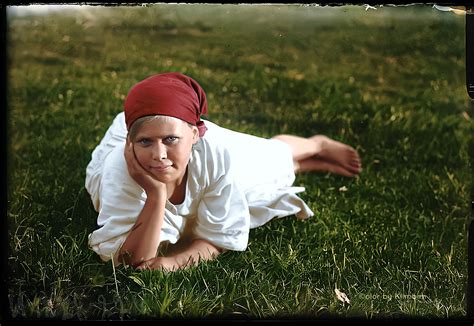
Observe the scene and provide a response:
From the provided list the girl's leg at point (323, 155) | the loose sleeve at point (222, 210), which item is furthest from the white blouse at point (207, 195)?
the girl's leg at point (323, 155)

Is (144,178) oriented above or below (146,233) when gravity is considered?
above

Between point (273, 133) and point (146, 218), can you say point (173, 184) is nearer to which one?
point (146, 218)

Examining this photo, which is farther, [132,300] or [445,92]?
[445,92]

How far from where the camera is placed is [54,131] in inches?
121

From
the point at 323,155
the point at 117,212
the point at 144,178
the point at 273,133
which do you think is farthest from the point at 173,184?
the point at 323,155

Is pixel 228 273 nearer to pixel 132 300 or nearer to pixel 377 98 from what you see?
pixel 132 300

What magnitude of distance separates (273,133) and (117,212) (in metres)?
0.67

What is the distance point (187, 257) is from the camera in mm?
2891

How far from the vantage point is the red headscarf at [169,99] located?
2812 millimetres

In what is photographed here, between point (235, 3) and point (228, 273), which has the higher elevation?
point (235, 3)

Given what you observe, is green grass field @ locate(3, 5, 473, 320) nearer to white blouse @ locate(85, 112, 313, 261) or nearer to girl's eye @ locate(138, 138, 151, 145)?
white blouse @ locate(85, 112, 313, 261)

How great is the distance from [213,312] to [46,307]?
0.59 metres

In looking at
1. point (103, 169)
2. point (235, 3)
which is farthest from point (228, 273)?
point (235, 3)

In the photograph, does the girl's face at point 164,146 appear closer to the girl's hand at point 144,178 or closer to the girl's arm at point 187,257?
the girl's hand at point 144,178
